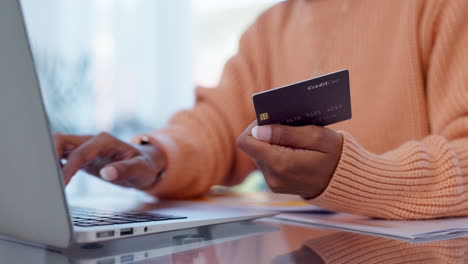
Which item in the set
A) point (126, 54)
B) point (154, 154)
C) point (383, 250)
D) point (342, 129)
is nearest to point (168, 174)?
point (154, 154)

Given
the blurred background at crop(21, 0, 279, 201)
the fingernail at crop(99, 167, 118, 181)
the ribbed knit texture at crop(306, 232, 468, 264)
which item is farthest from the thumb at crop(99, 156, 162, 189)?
the blurred background at crop(21, 0, 279, 201)

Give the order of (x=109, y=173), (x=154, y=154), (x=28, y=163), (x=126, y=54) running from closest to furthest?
(x=28, y=163) → (x=109, y=173) → (x=154, y=154) → (x=126, y=54)

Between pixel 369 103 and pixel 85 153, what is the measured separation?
45 cm

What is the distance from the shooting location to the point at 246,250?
1.14 feet

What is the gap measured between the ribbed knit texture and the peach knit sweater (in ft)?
0.24

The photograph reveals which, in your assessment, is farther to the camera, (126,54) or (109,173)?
(126,54)

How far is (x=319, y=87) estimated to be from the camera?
0.36 meters

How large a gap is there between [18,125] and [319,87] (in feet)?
0.76

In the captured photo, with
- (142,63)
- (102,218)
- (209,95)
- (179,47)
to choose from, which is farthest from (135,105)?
(102,218)

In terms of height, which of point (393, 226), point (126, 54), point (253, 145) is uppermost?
point (126, 54)

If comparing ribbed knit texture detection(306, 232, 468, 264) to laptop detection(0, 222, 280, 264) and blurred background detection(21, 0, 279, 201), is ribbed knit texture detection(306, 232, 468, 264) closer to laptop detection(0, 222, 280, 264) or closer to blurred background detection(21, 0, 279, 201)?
laptop detection(0, 222, 280, 264)

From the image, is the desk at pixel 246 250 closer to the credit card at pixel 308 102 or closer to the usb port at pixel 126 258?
the usb port at pixel 126 258

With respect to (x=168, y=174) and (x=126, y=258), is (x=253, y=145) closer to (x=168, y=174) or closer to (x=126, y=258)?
(x=126, y=258)

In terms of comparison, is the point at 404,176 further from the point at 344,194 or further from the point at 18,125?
the point at 18,125
